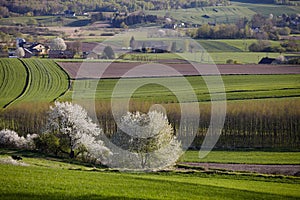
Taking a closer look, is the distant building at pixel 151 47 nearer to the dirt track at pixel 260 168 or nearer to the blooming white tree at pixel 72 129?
the blooming white tree at pixel 72 129

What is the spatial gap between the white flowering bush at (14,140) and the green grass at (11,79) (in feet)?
30.0

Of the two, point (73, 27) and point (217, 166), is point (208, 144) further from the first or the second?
point (73, 27)

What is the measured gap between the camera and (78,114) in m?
32.4

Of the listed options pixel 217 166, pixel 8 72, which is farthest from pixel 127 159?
pixel 8 72

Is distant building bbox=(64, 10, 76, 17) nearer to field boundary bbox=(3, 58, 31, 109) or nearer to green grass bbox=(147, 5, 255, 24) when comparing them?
green grass bbox=(147, 5, 255, 24)

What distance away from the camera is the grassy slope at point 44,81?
46969 mm

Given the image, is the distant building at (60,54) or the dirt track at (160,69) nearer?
the dirt track at (160,69)

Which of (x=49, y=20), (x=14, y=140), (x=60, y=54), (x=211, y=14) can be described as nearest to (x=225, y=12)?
(x=211, y=14)

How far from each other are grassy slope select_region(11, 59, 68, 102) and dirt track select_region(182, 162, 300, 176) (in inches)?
827

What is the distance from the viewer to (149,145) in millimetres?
27750

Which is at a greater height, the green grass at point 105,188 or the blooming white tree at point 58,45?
the green grass at point 105,188

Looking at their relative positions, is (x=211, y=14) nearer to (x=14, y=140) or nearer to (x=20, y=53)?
(x=20, y=53)

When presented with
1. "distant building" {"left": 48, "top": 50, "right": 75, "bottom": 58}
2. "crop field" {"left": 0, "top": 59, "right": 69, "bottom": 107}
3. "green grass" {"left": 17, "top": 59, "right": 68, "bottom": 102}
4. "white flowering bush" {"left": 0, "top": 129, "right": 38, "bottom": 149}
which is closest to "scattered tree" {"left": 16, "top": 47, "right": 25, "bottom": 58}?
"distant building" {"left": 48, "top": 50, "right": 75, "bottom": 58}

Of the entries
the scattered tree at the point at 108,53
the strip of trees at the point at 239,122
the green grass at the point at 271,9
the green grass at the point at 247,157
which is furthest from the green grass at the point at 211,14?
the green grass at the point at 247,157
